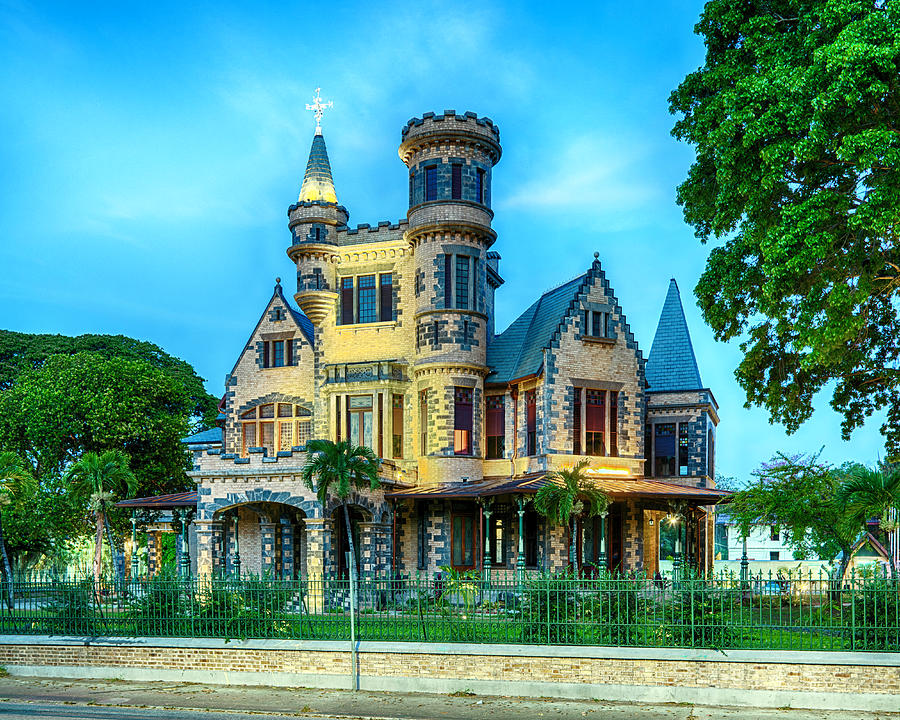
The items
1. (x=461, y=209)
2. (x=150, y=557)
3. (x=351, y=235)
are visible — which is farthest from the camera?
(x=150, y=557)

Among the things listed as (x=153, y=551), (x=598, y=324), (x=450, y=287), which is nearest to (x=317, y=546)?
(x=450, y=287)

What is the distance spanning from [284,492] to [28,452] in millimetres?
20789

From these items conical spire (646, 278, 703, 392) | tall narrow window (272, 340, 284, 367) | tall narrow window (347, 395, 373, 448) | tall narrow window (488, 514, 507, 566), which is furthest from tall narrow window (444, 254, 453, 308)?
conical spire (646, 278, 703, 392)

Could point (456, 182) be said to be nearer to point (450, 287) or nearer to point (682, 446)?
point (450, 287)

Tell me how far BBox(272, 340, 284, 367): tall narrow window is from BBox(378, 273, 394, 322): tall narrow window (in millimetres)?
4260

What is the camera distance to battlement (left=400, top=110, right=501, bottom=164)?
107 ft

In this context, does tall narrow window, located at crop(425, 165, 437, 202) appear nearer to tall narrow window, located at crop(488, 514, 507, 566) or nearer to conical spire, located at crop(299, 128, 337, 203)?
conical spire, located at crop(299, 128, 337, 203)

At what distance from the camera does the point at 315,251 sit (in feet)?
113

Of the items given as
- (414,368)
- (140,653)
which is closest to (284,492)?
(414,368)

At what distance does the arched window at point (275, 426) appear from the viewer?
34875mm

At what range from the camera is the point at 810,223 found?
16.6m

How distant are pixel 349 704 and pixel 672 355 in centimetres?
2434

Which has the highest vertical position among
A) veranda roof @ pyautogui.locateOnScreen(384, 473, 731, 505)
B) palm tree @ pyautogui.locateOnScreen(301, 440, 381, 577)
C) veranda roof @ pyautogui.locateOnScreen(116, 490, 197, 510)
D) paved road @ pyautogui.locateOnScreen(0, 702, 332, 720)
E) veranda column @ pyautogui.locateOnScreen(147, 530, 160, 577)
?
palm tree @ pyautogui.locateOnScreen(301, 440, 381, 577)

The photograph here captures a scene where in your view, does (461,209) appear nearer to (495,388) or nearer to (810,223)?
(495,388)
